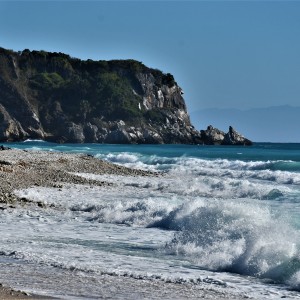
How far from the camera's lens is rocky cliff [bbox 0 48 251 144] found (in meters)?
144

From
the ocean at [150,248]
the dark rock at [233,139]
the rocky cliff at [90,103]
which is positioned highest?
the rocky cliff at [90,103]

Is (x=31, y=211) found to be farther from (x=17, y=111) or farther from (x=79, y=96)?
(x=79, y=96)

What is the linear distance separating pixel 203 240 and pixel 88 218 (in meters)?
5.24

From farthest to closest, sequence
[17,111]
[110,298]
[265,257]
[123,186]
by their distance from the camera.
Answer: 1. [17,111]
2. [123,186]
3. [265,257]
4. [110,298]

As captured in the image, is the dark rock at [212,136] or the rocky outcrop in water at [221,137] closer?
the dark rock at [212,136]

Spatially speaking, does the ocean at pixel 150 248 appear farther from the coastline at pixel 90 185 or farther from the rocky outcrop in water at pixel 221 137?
the rocky outcrop in water at pixel 221 137

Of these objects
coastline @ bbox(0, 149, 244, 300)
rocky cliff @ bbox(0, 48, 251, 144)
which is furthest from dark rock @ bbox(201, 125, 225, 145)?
coastline @ bbox(0, 149, 244, 300)

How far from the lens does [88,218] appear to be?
57.8 ft

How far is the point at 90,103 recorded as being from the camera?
15538cm

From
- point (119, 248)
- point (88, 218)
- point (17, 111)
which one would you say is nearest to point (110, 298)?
point (119, 248)

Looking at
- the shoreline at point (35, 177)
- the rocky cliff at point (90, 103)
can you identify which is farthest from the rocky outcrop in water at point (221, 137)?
the shoreline at point (35, 177)

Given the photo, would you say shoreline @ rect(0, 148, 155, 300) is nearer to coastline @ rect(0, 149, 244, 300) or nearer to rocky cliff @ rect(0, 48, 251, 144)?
coastline @ rect(0, 149, 244, 300)

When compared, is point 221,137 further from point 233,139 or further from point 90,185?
point 90,185

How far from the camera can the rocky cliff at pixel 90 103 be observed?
473ft
